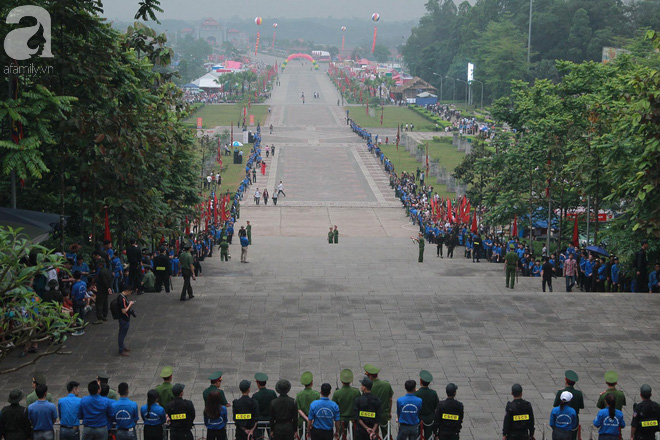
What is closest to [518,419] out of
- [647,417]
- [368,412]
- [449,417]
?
[449,417]

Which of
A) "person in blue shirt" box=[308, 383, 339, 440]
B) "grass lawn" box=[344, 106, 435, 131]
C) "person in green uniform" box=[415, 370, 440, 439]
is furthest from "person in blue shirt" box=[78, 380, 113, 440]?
"grass lawn" box=[344, 106, 435, 131]

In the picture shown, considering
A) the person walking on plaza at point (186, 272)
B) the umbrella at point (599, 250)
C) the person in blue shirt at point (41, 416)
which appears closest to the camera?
the person in blue shirt at point (41, 416)

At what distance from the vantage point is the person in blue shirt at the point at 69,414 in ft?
38.2

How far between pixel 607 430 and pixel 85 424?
6.72 m

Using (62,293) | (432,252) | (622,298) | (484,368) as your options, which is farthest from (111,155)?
(432,252)

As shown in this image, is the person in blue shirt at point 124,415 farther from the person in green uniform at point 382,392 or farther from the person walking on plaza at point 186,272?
the person walking on plaza at point 186,272

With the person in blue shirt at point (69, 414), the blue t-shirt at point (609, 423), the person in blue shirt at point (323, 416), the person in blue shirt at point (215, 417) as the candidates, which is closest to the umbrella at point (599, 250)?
the blue t-shirt at point (609, 423)

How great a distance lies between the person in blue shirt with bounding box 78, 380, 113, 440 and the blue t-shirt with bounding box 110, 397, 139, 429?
9 centimetres

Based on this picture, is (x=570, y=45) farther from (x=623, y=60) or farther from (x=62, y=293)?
(x=62, y=293)

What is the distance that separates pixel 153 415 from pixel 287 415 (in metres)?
1.72

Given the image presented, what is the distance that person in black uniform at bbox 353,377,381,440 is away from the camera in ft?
38.0

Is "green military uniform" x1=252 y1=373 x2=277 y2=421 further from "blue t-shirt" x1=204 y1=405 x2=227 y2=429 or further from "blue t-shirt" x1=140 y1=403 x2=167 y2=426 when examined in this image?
"blue t-shirt" x1=140 y1=403 x2=167 y2=426

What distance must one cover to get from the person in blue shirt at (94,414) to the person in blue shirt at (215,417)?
1252 mm

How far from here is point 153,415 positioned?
11.6m
